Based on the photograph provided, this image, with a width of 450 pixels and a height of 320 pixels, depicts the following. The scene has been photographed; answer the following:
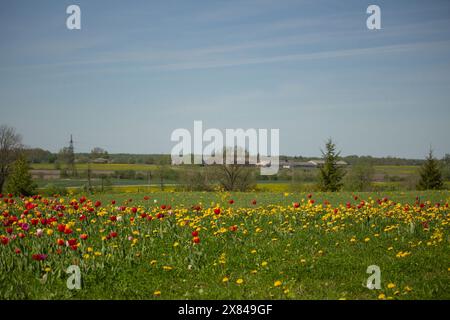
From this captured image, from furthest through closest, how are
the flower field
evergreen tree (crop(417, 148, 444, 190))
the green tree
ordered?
the green tree, evergreen tree (crop(417, 148, 444, 190)), the flower field

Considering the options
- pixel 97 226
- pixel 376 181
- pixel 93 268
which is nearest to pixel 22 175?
pixel 97 226

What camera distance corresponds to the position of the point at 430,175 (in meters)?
50.6

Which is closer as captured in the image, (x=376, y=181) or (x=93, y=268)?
(x=93, y=268)

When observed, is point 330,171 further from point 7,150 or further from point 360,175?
point 7,150

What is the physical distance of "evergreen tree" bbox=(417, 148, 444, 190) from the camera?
50281mm

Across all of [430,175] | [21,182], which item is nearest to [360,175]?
[430,175]

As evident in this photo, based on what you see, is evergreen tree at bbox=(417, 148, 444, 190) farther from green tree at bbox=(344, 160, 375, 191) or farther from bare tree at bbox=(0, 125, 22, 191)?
bare tree at bbox=(0, 125, 22, 191)

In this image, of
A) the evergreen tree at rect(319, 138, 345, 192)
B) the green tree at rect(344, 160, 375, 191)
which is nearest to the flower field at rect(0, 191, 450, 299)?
the evergreen tree at rect(319, 138, 345, 192)

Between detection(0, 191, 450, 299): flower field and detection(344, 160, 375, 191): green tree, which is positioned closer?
detection(0, 191, 450, 299): flower field

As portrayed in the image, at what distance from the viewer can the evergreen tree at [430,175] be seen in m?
50.3
